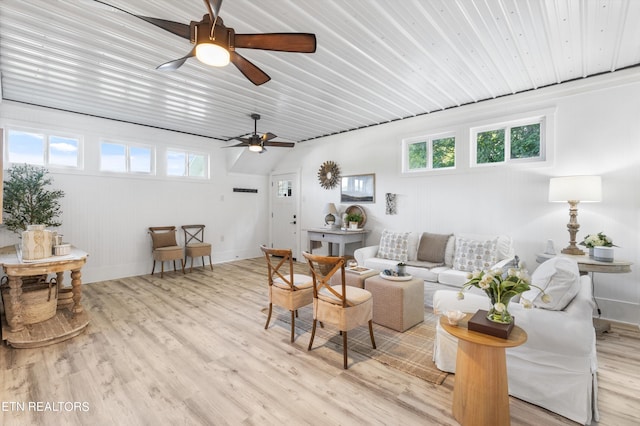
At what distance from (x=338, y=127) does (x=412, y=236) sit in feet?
8.61

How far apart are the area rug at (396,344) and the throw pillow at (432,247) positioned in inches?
40.8

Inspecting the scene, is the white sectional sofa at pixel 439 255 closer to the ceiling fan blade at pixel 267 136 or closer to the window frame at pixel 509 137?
the window frame at pixel 509 137

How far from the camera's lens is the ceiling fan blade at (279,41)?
6.21 ft

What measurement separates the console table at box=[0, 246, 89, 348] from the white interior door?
14.3 ft

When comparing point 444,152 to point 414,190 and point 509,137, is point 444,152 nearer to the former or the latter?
point 414,190

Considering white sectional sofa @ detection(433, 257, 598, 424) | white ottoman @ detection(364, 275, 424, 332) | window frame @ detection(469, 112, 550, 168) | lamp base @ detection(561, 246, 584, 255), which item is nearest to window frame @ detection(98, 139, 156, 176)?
white ottoman @ detection(364, 275, 424, 332)

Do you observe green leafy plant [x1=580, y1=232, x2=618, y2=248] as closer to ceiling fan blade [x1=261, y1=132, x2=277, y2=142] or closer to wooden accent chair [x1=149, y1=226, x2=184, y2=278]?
ceiling fan blade [x1=261, y1=132, x2=277, y2=142]

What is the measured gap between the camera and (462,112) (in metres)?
4.46

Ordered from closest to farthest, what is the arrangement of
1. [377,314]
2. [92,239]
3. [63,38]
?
1. [63,38]
2. [377,314]
3. [92,239]

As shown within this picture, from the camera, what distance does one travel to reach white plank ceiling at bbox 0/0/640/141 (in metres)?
2.29

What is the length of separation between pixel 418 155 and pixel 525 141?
5.07 ft

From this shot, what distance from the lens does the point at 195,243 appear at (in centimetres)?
613

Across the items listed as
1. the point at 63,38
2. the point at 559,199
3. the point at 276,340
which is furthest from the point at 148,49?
the point at 559,199

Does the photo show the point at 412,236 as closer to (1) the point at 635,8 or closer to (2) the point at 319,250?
(2) the point at 319,250
